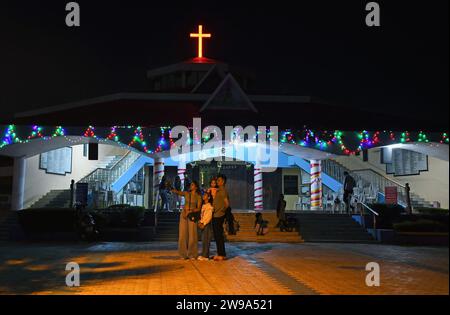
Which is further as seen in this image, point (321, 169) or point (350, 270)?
point (321, 169)

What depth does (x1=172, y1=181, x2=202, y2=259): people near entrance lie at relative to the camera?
36.2 ft

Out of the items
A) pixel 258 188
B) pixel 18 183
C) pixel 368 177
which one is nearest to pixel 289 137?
pixel 258 188

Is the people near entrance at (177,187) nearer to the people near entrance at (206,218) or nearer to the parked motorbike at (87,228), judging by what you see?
the parked motorbike at (87,228)

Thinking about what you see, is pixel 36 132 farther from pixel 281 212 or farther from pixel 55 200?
pixel 281 212

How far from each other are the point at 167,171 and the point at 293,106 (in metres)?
10.4

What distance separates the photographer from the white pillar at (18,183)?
2200cm

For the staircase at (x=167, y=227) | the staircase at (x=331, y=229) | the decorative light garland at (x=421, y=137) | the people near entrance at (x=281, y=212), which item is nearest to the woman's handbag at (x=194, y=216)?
the staircase at (x=167, y=227)

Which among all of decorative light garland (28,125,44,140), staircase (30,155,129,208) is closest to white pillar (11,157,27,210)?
staircase (30,155,129,208)

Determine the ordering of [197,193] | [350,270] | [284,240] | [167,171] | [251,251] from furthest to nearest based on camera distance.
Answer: [167,171]
[284,240]
[251,251]
[197,193]
[350,270]

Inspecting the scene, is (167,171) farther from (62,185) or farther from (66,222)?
(66,222)

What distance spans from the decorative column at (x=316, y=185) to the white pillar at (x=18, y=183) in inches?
531

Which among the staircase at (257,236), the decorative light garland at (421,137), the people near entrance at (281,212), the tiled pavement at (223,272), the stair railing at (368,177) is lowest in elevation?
the tiled pavement at (223,272)

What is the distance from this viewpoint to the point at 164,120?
19500mm
